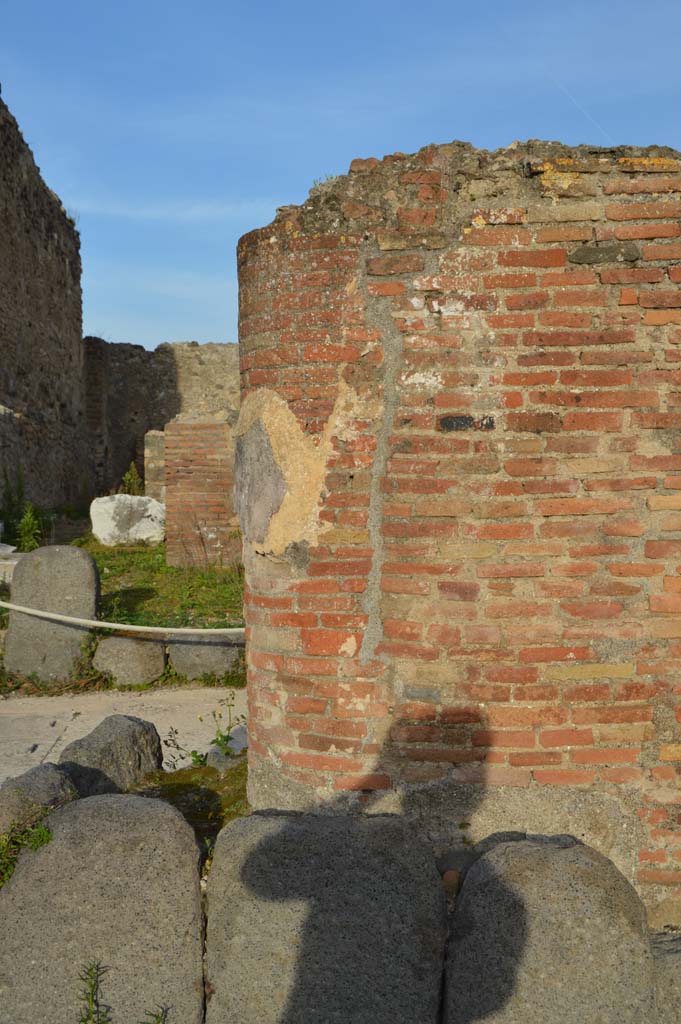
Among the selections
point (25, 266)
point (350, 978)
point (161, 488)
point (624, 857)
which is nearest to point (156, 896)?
point (350, 978)

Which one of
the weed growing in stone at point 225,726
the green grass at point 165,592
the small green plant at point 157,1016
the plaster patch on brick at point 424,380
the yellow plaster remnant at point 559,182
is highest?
the yellow plaster remnant at point 559,182

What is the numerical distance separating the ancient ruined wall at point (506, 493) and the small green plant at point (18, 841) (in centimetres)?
100

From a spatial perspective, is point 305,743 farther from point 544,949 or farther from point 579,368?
point 579,368

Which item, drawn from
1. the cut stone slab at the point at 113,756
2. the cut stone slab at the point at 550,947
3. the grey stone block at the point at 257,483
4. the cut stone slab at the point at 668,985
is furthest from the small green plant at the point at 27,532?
the cut stone slab at the point at 668,985

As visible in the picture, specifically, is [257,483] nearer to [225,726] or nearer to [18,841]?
[18,841]

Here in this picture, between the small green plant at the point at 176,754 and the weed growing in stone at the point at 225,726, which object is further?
the weed growing in stone at the point at 225,726

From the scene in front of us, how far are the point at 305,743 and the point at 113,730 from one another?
1512 mm

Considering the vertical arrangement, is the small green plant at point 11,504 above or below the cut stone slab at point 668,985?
above

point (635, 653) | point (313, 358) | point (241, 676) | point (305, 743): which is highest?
point (313, 358)

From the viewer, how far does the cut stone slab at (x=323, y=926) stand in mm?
2234

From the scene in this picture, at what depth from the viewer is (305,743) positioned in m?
3.00

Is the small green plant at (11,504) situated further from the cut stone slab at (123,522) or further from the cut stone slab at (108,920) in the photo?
the cut stone slab at (108,920)

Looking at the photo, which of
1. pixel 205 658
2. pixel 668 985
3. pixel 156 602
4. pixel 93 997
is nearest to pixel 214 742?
pixel 205 658

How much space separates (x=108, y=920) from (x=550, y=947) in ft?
4.05
